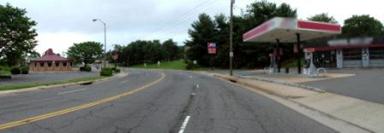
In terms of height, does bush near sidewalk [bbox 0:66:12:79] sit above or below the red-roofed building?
below

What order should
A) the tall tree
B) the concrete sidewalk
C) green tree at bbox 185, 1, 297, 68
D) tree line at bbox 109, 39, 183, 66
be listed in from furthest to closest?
tree line at bbox 109, 39, 183, 66, the tall tree, green tree at bbox 185, 1, 297, 68, the concrete sidewalk

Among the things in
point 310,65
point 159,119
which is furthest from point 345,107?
point 310,65

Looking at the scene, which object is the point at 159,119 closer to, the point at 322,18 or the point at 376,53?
the point at 376,53

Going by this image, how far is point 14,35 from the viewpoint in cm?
6581

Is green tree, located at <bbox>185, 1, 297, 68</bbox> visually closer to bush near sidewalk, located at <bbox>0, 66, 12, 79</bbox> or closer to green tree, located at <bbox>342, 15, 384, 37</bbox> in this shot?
green tree, located at <bbox>342, 15, 384, 37</bbox>

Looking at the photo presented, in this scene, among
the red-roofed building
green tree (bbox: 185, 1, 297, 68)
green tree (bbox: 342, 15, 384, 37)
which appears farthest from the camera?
the red-roofed building

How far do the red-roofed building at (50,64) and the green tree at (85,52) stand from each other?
26.7 ft

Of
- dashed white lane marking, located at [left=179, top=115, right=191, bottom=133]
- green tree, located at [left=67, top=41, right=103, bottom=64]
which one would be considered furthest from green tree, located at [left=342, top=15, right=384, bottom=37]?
dashed white lane marking, located at [left=179, top=115, right=191, bottom=133]

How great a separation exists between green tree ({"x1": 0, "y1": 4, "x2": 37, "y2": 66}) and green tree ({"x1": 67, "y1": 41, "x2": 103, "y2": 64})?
2377 inches

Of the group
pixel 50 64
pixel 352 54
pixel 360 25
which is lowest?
pixel 50 64

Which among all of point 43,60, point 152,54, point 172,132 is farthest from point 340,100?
point 152,54

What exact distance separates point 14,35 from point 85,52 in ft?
212

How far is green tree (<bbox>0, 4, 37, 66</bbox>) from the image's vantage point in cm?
6519

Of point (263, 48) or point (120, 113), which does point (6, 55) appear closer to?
point (263, 48)
